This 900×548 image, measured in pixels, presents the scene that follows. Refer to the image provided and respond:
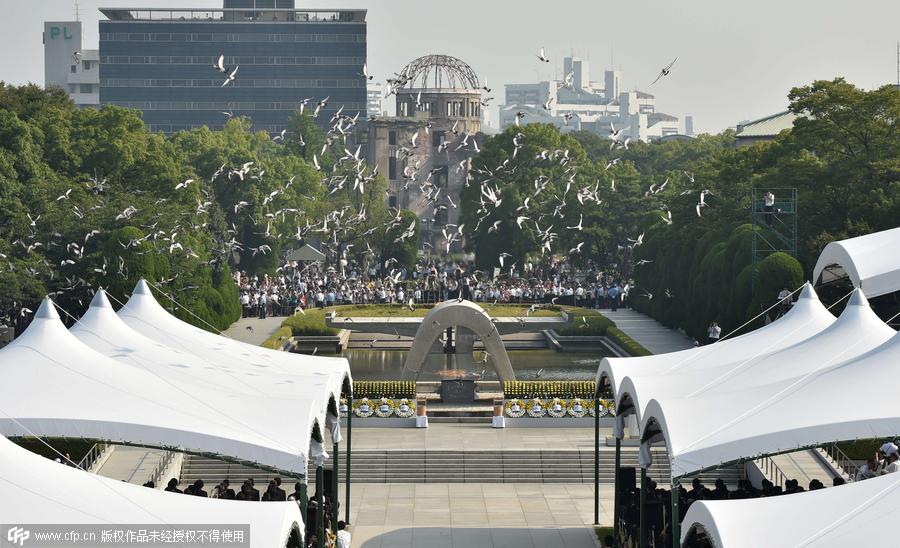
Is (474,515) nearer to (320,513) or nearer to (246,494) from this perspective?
(246,494)

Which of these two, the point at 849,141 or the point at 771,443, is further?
the point at 849,141

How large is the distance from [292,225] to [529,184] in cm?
1521

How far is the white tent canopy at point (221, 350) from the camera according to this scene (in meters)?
29.1

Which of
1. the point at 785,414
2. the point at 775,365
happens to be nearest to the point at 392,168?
the point at 775,365

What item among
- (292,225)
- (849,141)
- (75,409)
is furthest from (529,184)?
(75,409)

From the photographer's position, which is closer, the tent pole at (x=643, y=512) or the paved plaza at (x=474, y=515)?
the tent pole at (x=643, y=512)

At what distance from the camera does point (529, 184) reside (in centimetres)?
9225

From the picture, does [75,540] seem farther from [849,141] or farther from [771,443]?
[849,141]

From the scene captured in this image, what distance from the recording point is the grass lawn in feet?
220

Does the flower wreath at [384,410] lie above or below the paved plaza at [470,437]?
above

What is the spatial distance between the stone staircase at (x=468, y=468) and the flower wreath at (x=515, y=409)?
4.40m

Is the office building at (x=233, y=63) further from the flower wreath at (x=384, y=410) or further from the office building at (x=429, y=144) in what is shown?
the flower wreath at (x=384, y=410)

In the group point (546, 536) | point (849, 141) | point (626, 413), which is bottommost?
point (546, 536)

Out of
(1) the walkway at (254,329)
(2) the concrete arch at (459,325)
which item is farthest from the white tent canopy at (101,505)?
(1) the walkway at (254,329)
